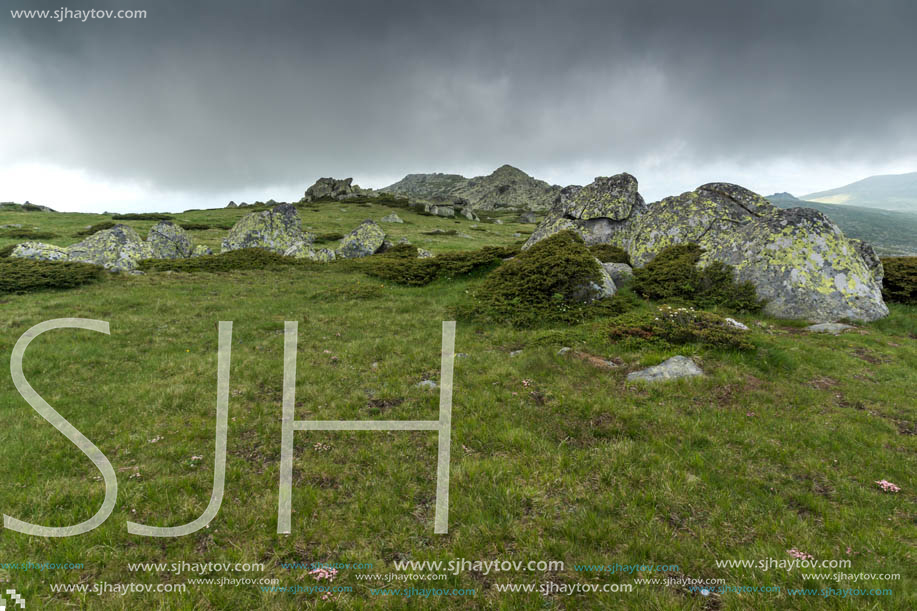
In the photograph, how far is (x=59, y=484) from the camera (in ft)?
22.2

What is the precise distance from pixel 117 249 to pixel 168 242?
5.74 metres

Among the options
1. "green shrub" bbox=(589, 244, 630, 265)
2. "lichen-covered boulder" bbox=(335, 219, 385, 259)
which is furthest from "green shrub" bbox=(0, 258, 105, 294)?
"green shrub" bbox=(589, 244, 630, 265)

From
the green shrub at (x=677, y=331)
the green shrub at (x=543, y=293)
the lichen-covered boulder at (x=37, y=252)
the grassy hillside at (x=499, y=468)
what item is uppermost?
the lichen-covered boulder at (x=37, y=252)

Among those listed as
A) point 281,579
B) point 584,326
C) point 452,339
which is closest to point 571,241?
point 584,326

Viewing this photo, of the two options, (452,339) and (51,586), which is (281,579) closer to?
(51,586)

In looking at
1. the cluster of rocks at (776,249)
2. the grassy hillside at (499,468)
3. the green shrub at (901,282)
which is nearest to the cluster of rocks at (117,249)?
the grassy hillside at (499,468)

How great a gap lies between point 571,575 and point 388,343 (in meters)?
10.4

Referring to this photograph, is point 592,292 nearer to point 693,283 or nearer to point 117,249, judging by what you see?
point 693,283

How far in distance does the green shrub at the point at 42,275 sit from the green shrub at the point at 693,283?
31582 mm

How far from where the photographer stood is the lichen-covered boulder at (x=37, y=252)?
26.5 m

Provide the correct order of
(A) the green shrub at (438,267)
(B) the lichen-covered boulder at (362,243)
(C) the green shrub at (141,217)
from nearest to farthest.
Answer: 1. (A) the green shrub at (438,267)
2. (B) the lichen-covered boulder at (362,243)
3. (C) the green shrub at (141,217)

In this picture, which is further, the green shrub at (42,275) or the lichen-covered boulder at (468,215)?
the lichen-covered boulder at (468,215)

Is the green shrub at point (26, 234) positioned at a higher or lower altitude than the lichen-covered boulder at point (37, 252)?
higher

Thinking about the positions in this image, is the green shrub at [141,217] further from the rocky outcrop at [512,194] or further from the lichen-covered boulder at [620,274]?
the rocky outcrop at [512,194]
